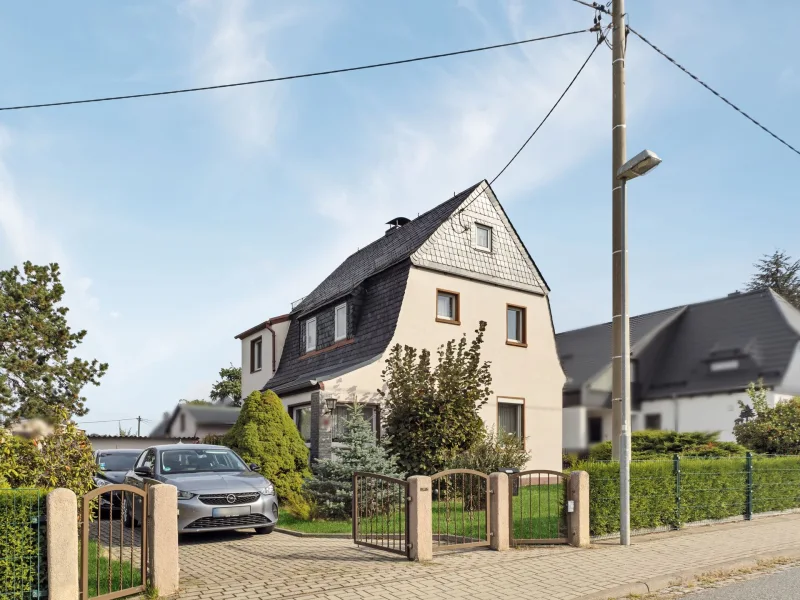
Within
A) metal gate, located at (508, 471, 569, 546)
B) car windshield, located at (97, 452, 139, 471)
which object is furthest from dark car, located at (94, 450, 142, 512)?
metal gate, located at (508, 471, 569, 546)

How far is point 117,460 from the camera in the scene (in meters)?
18.5

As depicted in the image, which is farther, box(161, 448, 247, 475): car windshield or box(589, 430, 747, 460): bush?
box(589, 430, 747, 460): bush

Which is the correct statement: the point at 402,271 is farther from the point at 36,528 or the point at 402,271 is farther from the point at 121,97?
the point at 36,528

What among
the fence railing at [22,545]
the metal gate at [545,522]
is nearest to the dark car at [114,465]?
the fence railing at [22,545]

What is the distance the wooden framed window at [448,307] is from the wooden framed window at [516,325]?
2.00 m

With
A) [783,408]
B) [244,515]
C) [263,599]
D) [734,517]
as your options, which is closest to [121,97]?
[244,515]

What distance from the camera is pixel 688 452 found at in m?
18.6

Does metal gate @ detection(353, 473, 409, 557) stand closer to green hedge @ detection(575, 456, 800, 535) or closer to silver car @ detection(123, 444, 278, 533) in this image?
silver car @ detection(123, 444, 278, 533)

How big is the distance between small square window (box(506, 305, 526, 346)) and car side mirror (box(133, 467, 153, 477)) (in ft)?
39.7

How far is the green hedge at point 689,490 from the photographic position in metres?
12.3

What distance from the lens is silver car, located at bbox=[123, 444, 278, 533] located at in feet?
37.8

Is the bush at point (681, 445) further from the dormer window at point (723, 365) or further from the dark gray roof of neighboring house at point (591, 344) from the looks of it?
the dormer window at point (723, 365)

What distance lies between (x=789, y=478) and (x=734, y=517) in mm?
2663

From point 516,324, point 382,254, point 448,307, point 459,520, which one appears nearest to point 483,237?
point 448,307
